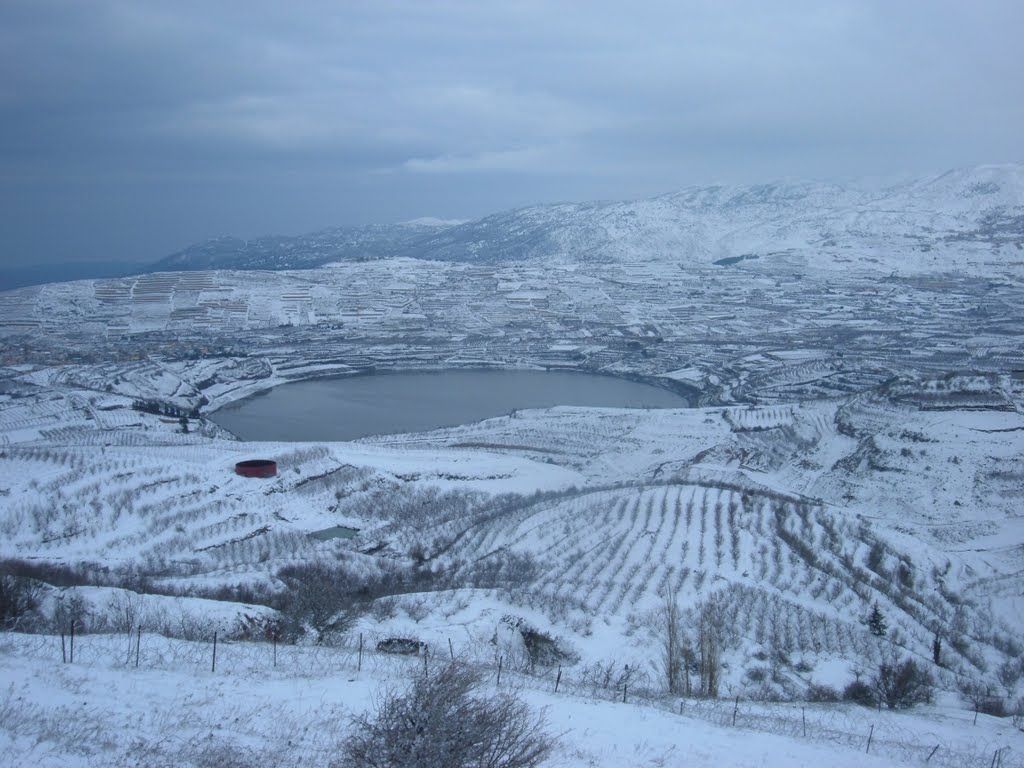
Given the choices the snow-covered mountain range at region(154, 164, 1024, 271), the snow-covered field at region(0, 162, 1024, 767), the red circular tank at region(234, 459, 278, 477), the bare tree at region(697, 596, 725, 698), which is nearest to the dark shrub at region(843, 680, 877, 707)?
the snow-covered field at region(0, 162, 1024, 767)

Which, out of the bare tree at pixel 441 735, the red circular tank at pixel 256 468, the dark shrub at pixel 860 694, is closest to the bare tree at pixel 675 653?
the dark shrub at pixel 860 694

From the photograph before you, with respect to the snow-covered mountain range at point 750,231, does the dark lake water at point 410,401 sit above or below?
below

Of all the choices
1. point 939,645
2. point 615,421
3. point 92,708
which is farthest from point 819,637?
point 615,421

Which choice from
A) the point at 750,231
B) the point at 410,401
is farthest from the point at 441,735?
the point at 750,231

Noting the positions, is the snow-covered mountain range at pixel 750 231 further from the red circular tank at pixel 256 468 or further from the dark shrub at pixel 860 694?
the dark shrub at pixel 860 694

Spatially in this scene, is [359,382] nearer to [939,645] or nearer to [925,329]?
[939,645]

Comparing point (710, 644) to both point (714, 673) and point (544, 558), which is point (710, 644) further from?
point (544, 558)

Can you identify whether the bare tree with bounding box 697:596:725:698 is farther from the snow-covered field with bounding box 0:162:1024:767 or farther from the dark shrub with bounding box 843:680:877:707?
the dark shrub with bounding box 843:680:877:707
